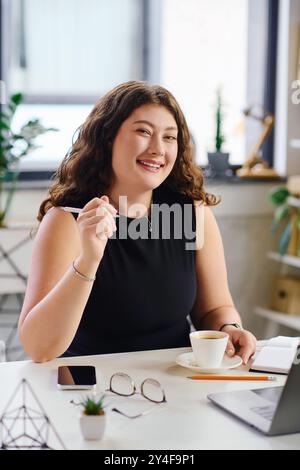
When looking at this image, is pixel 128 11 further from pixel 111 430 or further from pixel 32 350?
pixel 111 430

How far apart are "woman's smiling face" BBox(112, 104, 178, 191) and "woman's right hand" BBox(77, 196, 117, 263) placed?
30 centimetres

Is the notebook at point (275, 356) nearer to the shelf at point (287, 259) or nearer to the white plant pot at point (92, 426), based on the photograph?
the white plant pot at point (92, 426)

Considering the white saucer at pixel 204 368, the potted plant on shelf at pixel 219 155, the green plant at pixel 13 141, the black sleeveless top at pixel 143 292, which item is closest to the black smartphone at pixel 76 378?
the white saucer at pixel 204 368

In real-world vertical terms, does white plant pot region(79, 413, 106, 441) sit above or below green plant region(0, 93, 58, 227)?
→ below

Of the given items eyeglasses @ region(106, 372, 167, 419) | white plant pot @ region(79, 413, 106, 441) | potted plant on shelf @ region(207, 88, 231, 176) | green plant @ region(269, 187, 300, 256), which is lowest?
green plant @ region(269, 187, 300, 256)

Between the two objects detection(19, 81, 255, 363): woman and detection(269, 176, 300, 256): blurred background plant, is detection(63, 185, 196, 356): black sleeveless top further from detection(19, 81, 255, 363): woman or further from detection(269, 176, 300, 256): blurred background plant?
detection(269, 176, 300, 256): blurred background plant

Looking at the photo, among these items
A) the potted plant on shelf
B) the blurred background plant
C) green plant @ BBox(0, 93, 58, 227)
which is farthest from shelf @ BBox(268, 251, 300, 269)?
green plant @ BBox(0, 93, 58, 227)

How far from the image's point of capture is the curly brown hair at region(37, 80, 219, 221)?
1.82 metres

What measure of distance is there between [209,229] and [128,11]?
1889 mm

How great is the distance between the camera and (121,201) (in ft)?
6.06

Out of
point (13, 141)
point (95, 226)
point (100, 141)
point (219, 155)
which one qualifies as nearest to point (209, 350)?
point (95, 226)

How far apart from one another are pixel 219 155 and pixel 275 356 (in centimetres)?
206

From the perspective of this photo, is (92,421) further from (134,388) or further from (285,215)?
(285,215)

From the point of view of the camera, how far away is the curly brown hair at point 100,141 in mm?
1822
